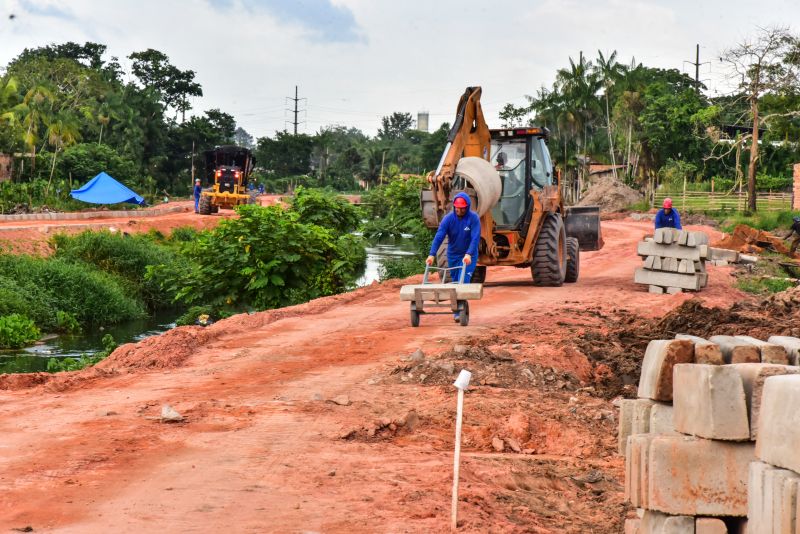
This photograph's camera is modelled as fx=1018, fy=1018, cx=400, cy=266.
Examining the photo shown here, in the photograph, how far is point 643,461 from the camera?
5.12 metres

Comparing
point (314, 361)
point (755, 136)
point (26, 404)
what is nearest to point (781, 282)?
point (314, 361)

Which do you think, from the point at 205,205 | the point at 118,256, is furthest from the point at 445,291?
the point at 205,205

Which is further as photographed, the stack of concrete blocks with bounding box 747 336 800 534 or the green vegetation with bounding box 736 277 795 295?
the green vegetation with bounding box 736 277 795 295

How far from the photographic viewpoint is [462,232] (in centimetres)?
1280

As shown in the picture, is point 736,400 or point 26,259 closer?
point 736,400

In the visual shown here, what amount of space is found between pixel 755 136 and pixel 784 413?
38.9 metres

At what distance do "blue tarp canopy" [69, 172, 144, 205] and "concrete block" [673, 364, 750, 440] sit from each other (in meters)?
44.8

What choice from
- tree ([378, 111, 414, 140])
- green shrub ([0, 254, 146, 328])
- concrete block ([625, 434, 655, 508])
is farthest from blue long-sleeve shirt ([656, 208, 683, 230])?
tree ([378, 111, 414, 140])

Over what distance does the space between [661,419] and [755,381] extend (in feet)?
2.96

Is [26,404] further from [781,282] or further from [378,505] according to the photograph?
[781,282]

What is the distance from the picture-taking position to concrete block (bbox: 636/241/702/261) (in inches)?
705

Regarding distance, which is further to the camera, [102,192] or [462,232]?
[102,192]

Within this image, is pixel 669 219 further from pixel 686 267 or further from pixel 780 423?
pixel 780 423

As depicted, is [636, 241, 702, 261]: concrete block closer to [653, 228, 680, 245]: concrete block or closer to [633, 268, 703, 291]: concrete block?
[653, 228, 680, 245]: concrete block
